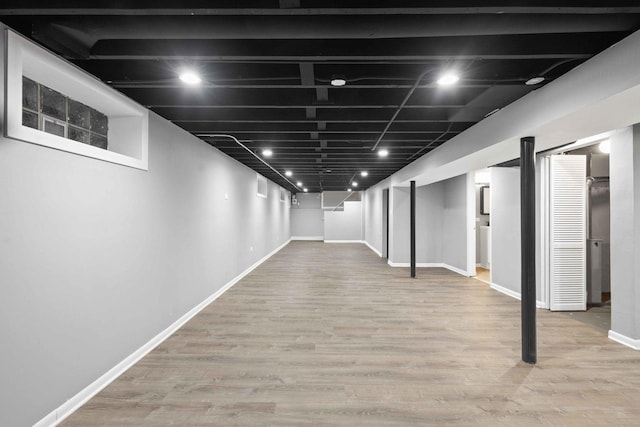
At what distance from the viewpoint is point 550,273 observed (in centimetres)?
463

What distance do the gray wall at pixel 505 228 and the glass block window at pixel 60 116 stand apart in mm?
5973

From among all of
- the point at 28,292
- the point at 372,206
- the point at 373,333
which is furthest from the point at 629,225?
the point at 372,206

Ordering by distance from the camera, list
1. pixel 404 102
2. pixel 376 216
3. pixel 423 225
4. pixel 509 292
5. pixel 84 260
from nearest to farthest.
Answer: pixel 84 260, pixel 404 102, pixel 509 292, pixel 423 225, pixel 376 216

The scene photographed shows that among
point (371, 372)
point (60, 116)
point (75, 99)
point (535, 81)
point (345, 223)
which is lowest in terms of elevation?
point (371, 372)

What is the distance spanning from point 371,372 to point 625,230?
10.3 feet

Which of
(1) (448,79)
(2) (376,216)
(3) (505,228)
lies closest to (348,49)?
(1) (448,79)

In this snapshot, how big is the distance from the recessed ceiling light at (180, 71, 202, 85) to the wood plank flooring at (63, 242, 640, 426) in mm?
2455

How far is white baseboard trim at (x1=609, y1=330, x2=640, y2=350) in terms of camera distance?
10.8 feet

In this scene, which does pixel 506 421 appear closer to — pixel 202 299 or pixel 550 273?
pixel 550 273

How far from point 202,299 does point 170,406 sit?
2471mm

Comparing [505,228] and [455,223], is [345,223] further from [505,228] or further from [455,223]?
[505,228]

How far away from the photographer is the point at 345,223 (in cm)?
1625

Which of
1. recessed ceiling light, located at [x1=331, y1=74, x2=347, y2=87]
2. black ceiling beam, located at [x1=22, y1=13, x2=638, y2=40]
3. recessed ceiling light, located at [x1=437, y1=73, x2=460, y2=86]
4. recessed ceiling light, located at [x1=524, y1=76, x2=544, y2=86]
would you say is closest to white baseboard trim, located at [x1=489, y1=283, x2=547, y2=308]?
recessed ceiling light, located at [x1=524, y1=76, x2=544, y2=86]

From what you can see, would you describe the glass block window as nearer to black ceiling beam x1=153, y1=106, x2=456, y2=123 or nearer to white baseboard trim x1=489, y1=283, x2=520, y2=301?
black ceiling beam x1=153, y1=106, x2=456, y2=123
